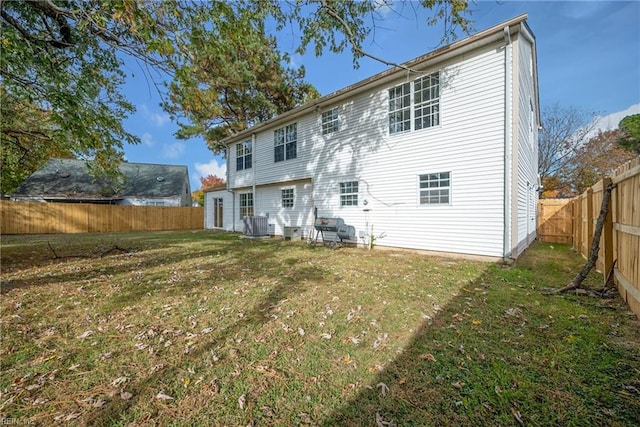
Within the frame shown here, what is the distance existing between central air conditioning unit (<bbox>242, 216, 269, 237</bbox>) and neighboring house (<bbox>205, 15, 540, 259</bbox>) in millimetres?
1747

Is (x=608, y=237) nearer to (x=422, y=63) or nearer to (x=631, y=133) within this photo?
(x=422, y=63)

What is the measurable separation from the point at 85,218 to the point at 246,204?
10.9 meters

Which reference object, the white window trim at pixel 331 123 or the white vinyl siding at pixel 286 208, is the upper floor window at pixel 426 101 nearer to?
the white window trim at pixel 331 123

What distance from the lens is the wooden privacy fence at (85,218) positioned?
50.1 ft

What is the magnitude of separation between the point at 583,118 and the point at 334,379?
1214 inches

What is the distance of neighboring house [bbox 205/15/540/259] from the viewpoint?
6.89 meters

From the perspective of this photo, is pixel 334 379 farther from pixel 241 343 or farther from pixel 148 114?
pixel 148 114

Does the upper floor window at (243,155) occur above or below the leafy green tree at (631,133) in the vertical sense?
below

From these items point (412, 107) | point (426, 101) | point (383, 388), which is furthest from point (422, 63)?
point (383, 388)

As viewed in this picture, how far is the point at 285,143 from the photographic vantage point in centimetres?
1321

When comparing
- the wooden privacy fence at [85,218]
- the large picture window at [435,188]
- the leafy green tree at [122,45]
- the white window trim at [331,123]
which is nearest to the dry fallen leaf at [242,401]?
the leafy green tree at [122,45]

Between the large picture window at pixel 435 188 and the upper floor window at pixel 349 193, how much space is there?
2.66 m

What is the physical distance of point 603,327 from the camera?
10.6 feet

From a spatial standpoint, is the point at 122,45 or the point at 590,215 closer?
the point at 122,45
